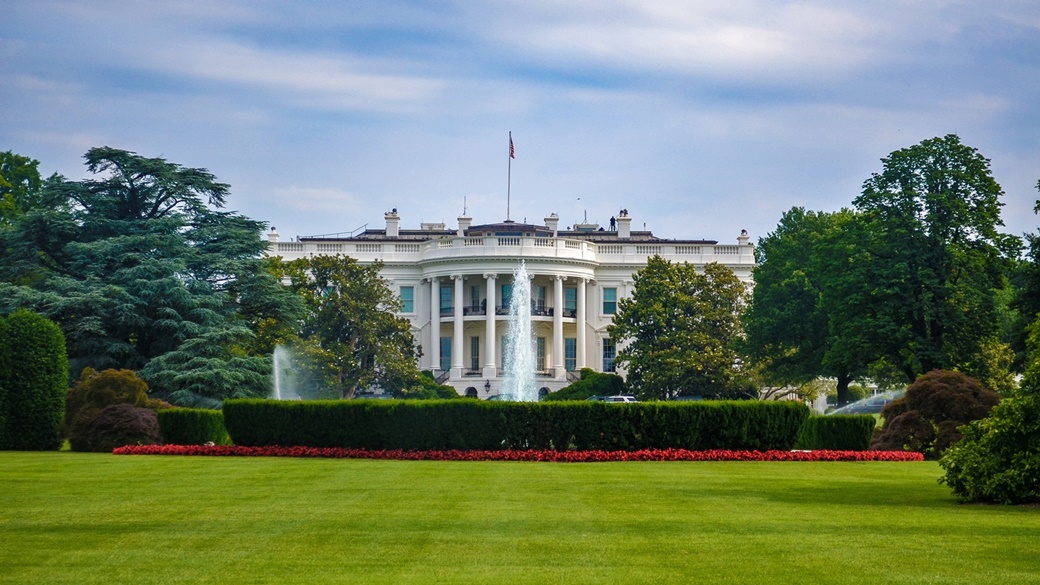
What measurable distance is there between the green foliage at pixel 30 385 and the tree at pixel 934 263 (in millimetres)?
27183

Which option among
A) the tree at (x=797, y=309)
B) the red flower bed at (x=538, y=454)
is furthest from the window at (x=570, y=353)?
the red flower bed at (x=538, y=454)

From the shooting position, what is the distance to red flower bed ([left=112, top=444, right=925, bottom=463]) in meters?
27.8

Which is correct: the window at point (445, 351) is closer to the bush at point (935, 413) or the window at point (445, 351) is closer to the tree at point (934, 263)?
the tree at point (934, 263)

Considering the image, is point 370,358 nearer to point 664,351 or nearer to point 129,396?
point 664,351

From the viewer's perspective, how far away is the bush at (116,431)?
31.6 meters

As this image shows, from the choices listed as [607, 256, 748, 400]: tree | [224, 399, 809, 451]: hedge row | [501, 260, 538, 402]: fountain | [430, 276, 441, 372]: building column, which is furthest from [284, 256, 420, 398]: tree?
[224, 399, 809, 451]: hedge row

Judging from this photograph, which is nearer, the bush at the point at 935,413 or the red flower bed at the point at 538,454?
the red flower bed at the point at 538,454

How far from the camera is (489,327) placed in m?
80.5

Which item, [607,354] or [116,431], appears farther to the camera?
[607,354]

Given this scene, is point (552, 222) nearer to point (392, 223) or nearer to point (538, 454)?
point (392, 223)

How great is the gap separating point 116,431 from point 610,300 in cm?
5715

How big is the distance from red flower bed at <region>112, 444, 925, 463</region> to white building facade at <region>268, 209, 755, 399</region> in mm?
50232

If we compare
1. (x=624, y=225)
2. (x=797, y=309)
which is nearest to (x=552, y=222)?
(x=624, y=225)

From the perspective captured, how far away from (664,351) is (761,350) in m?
5.38
